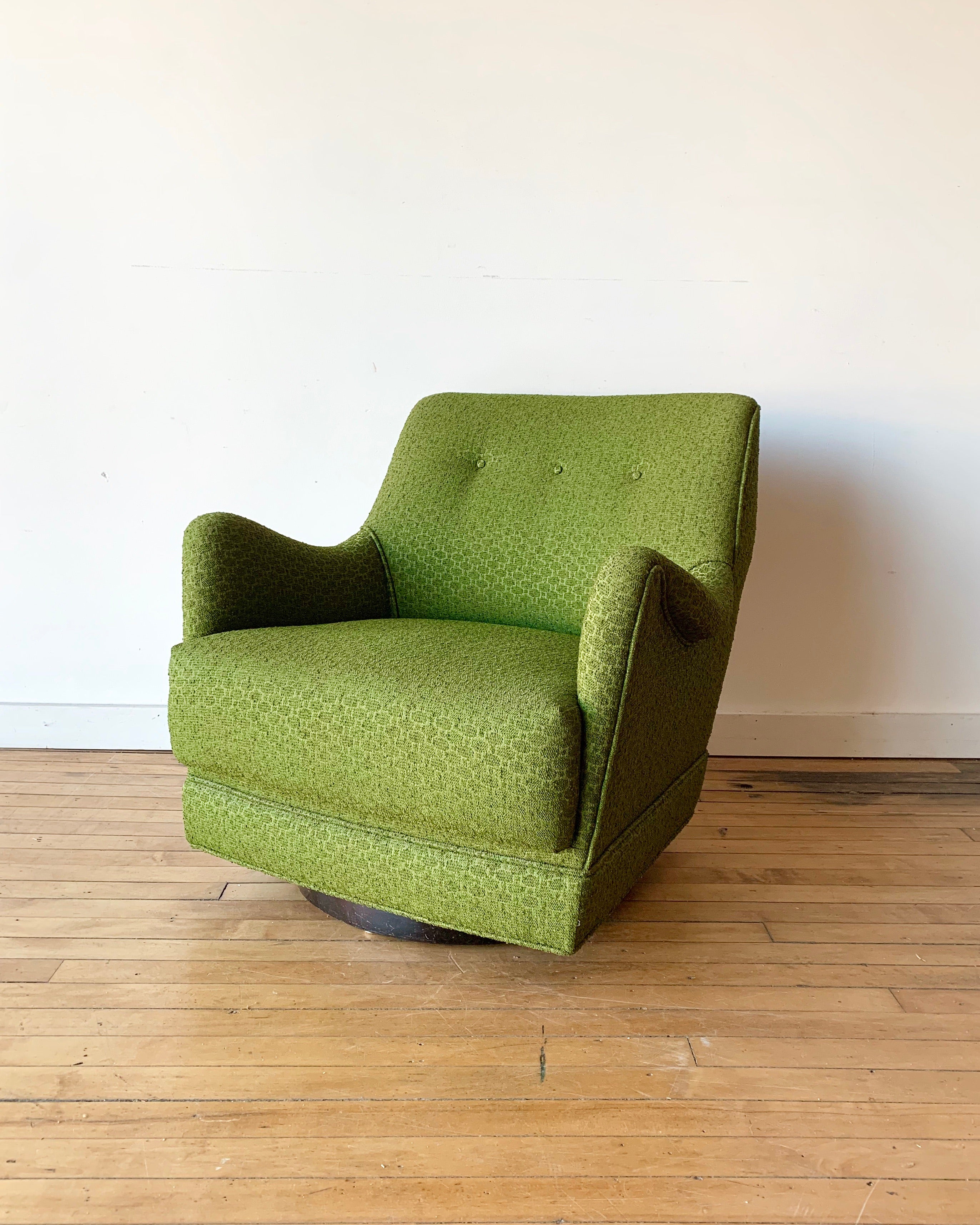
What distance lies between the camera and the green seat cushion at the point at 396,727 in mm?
1249

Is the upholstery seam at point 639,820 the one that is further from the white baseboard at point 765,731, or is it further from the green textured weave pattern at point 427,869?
the white baseboard at point 765,731

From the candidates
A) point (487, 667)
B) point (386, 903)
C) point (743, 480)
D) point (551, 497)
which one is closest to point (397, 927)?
point (386, 903)

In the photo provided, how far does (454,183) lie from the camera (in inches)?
92.3

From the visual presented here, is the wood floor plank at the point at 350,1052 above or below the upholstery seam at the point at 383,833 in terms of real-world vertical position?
below

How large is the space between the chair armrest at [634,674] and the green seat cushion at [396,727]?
0.03 meters

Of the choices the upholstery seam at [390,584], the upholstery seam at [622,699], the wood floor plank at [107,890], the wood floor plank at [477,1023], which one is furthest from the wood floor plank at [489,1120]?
the upholstery seam at [390,584]

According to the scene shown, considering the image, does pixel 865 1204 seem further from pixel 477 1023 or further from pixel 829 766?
pixel 829 766

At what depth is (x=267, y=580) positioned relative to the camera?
5.63 ft

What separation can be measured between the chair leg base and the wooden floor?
23 mm

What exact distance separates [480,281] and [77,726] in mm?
1557

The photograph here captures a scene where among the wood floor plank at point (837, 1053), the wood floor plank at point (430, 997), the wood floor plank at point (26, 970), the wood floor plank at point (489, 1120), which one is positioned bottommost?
the wood floor plank at point (26, 970)

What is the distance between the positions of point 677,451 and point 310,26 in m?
1.44

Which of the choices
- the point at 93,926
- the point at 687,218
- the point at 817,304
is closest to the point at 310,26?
the point at 687,218

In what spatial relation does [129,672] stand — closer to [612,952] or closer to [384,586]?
[384,586]
